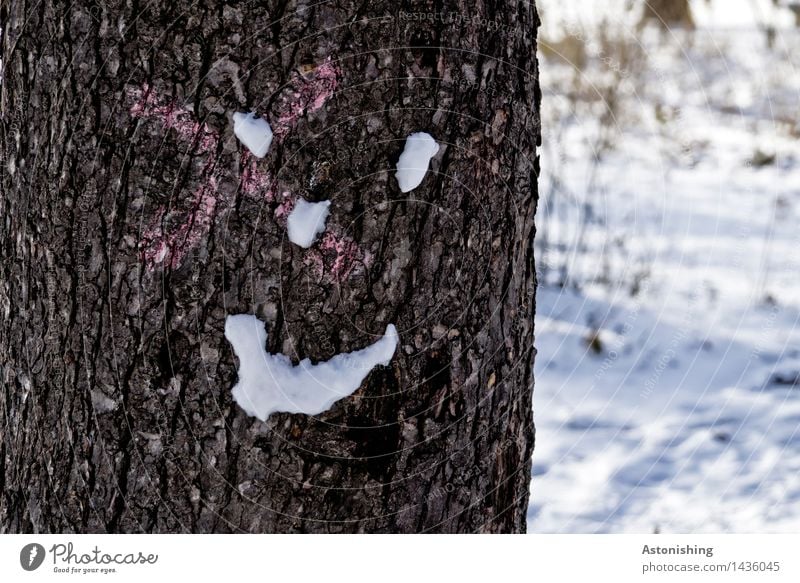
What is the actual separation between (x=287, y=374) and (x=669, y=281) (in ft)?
9.65

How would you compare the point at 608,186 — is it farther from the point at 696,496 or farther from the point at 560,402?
the point at 696,496

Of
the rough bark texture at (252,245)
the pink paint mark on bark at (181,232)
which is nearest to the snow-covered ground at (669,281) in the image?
the rough bark texture at (252,245)

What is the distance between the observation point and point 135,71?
1.15 meters

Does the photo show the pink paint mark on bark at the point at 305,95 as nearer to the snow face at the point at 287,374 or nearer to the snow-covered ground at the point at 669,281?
the snow face at the point at 287,374

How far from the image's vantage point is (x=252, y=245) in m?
1.16

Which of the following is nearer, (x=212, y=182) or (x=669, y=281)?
(x=212, y=182)

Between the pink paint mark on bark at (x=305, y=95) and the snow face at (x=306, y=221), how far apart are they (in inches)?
4.3

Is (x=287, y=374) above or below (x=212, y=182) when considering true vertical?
below

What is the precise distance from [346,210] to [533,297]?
0.41 metres

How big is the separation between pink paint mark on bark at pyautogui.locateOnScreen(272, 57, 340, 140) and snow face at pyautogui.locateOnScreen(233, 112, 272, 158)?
15mm

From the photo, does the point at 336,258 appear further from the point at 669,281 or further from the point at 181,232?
the point at 669,281

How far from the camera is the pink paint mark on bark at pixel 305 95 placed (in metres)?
1.14

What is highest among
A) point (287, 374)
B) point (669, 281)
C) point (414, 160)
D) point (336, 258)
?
point (669, 281)

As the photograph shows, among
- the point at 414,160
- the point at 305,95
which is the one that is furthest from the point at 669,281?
the point at 305,95
